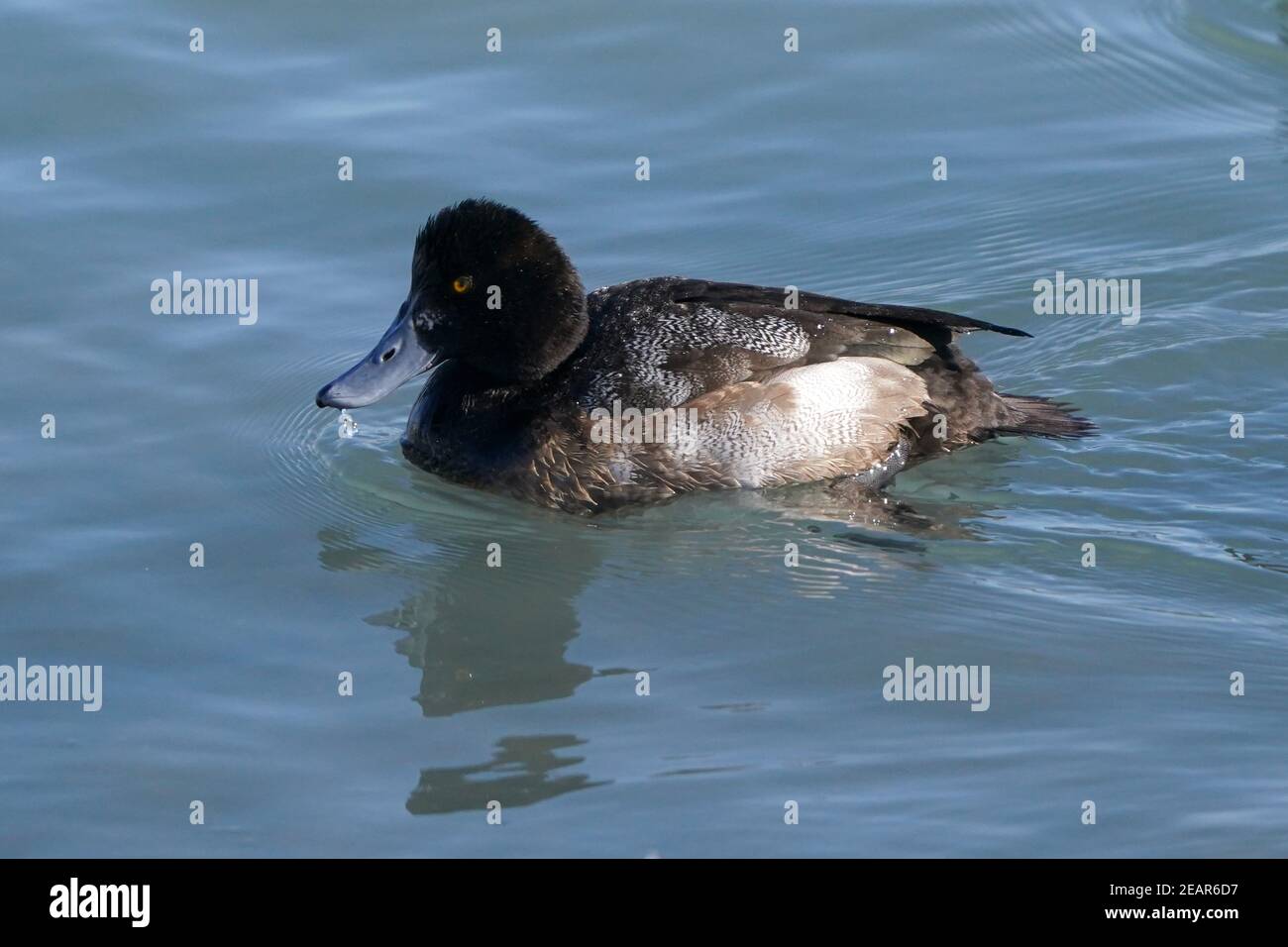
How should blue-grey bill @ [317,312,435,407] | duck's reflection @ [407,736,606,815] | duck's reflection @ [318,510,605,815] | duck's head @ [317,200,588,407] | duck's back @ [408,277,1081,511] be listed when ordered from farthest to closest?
1. blue-grey bill @ [317,312,435,407]
2. duck's head @ [317,200,588,407]
3. duck's back @ [408,277,1081,511]
4. duck's reflection @ [318,510,605,815]
5. duck's reflection @ [407,736,606,815]

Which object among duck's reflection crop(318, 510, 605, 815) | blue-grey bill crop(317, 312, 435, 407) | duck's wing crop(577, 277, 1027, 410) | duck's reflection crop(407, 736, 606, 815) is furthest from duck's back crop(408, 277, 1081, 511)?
duck's reflection crop(407, 736, 606, 815)

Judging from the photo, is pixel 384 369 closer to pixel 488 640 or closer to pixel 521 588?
pixel 521 588

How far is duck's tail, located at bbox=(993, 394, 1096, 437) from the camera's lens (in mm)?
8508

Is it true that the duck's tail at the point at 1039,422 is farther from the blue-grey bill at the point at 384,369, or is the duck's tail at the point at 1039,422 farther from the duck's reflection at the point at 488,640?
the blue-grey bill at the point at 384,369

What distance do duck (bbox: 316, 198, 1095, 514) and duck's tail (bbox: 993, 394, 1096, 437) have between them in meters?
0.01

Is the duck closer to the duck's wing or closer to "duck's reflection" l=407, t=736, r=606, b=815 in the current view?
the duck's wing

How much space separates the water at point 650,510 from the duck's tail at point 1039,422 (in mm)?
96

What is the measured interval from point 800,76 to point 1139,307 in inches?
123

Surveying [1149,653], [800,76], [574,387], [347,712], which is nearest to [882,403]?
[574,387]

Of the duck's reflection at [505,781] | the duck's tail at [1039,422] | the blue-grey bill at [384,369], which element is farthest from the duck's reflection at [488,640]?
the duck's tail at [1039,422]

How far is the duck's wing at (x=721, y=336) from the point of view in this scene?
8.13 m

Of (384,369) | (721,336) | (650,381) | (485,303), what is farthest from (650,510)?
(384,369)

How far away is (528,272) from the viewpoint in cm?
838

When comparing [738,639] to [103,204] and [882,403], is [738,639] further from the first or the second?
[103,204]
